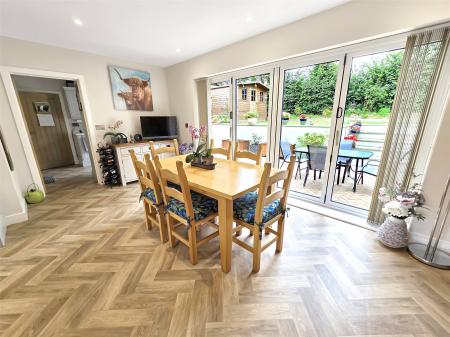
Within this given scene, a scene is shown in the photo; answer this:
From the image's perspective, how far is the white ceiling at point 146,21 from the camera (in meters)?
1.92

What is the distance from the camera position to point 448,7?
4.85 feet

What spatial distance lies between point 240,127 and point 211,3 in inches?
75.8

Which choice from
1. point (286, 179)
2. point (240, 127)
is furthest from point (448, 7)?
point (240, 127)

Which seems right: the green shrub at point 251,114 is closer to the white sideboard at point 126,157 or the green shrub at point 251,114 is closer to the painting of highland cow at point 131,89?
the white sideboard at point 126,157

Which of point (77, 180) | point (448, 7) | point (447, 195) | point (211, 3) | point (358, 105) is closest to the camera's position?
point (448, 7)

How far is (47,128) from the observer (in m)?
4.81

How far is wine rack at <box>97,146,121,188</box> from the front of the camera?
3.54 meters

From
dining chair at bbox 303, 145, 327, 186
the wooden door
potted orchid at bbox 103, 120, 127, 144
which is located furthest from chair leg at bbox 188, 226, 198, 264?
the wooden door

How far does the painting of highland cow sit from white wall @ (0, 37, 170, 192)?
0.10 meters

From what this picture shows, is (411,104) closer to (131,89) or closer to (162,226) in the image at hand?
(162,226)

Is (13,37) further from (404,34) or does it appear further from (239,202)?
(404,34)

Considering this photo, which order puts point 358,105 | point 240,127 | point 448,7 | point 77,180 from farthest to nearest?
point 77,180
point 240,127
point 358,105
point 448,7

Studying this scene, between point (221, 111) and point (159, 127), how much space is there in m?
1.49

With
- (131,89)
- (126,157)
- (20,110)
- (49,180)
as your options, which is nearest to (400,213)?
(126,157)
